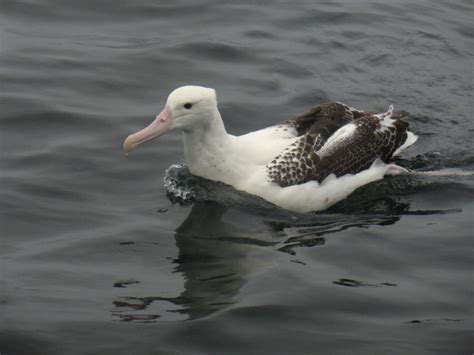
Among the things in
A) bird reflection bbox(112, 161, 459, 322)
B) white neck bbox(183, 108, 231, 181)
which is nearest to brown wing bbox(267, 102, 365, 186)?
bird reflection bbox(112, 161, 459, 322)

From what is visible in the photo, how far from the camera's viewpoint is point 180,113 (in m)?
10.8

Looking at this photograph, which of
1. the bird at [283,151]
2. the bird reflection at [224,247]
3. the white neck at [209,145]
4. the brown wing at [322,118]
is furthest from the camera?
the brown wing at [322,118]

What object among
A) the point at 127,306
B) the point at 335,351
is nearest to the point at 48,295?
the point at 127,306

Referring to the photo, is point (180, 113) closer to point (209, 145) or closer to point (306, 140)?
point (209, 145)

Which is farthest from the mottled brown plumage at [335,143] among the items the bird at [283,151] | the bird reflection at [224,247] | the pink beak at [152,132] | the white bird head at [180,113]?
the pink beak at [152,132]

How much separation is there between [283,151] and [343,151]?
0.75 metres

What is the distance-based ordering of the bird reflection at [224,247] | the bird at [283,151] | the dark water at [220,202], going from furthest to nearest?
the bird at [283,151], the bird reflection at [224,247], the dark water at [220,202]

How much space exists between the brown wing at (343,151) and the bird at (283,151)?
0.01m

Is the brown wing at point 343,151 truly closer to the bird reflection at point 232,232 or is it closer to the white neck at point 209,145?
the bird reflection at point 232,232

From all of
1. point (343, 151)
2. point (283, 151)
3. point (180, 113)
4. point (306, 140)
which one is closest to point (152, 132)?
point (180, 113)

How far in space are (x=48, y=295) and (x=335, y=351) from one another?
2.49 meters

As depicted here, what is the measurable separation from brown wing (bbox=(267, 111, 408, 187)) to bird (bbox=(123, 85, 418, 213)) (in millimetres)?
10

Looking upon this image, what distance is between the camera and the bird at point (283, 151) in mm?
10852

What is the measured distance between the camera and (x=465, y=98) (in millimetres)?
14586
